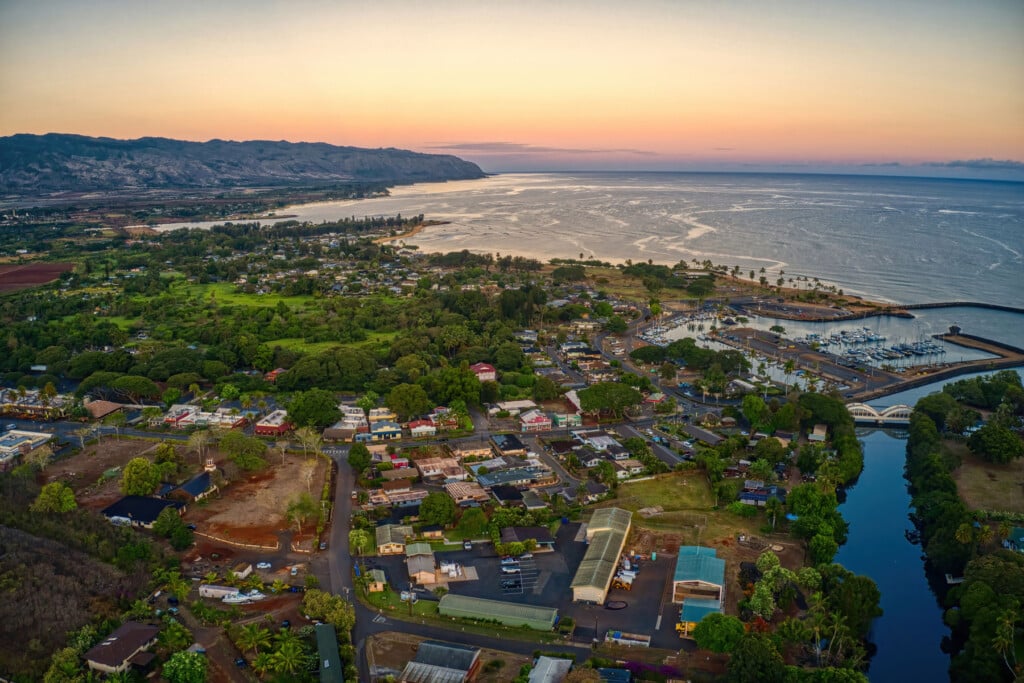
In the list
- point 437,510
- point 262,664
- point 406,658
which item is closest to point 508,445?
point 437,510

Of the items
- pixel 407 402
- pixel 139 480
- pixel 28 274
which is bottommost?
pixel 139 480

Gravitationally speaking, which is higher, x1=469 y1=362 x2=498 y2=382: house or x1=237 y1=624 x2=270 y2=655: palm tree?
x1=469 y1=362 x2=498 y2=382: house

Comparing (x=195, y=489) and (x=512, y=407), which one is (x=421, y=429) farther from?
(x=195, y=489)

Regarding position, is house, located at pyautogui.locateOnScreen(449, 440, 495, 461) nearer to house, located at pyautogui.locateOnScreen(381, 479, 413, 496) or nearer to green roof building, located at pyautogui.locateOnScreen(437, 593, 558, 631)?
house, located at pyautogui.locateOnScreen(381, 479, 413, 496)

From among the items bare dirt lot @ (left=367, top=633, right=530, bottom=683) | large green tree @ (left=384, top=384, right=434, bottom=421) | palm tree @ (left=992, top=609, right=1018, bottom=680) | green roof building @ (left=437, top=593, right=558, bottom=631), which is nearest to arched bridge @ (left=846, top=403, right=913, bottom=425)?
palm tree @ (left=992, top=609, right=1018, bottom=680)


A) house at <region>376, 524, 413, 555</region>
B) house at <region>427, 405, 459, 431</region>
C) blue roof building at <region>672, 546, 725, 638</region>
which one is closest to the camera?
blue roof building at <region>672, 546, 725, 638</region>

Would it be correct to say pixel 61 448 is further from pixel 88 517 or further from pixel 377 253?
pixel 377 253

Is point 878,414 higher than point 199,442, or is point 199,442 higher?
point 199,442
